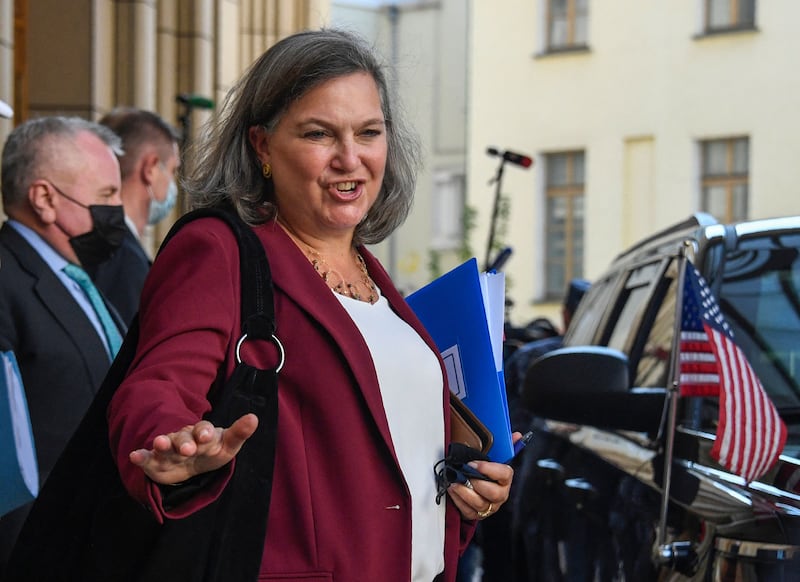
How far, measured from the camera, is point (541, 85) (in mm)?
28500

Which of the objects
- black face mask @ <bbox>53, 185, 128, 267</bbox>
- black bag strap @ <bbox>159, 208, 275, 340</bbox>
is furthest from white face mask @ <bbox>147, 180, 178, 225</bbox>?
black bag strap @ <bbox>159, 208, 275, 340</bbox>

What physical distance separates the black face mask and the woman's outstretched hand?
287cm

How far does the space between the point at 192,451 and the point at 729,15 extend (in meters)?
25.4

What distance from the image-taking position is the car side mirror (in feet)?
13.4

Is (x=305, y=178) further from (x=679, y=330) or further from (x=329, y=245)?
(x=679, y=330)

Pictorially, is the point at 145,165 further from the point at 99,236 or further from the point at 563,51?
the point at 563,51

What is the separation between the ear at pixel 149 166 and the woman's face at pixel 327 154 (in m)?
3.92

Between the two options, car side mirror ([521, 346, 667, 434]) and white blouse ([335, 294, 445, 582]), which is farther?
car side mirror ([521, 346, 667, 434])

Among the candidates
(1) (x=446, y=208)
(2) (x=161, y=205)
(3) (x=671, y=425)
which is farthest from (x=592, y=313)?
(1) (x=446, y=208)

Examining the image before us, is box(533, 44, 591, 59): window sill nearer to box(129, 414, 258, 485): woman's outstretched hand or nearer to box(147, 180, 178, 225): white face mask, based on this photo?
box(147, 180, 178, 225): white face mask

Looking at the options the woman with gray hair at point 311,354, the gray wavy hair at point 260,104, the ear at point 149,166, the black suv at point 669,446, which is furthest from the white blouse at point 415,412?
the ear at point 149,166

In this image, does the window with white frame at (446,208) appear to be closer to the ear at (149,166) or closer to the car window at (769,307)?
the ear at (149,166)

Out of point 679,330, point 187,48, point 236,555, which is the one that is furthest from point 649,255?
point 187,48

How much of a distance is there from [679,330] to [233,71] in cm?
823
